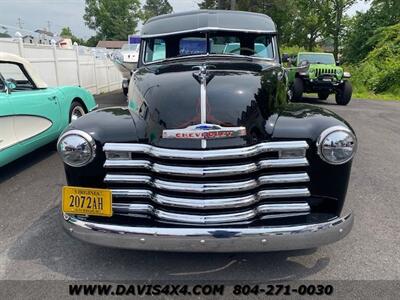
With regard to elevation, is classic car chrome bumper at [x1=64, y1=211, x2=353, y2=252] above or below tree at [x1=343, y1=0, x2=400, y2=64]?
below

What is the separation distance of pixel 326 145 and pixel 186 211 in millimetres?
1060

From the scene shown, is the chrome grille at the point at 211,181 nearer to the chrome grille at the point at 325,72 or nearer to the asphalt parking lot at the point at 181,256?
the asphalt parking lot at the point at 181,256

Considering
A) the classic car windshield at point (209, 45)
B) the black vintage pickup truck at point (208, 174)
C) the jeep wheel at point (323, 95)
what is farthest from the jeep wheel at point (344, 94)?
the black vintage pickup truck at point (208, 174)

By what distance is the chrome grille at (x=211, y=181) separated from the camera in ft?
8.23

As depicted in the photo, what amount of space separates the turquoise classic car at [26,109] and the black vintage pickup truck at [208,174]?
2.15m

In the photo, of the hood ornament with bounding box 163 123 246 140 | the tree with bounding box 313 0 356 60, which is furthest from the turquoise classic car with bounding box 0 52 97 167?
the tree with bounding box 313 0 356 60

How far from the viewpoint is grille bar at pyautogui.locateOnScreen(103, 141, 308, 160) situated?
8.13ft

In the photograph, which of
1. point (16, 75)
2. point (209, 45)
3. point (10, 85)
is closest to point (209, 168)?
point (209, 45)

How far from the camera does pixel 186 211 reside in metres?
2.58

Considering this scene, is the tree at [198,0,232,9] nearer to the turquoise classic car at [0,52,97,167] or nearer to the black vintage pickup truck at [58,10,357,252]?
the turquoise classic car at [0,52,97,167]

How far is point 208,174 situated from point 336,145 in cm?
91

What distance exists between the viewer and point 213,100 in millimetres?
2732

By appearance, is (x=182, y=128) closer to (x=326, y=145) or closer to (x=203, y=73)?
(x=203, y=73)

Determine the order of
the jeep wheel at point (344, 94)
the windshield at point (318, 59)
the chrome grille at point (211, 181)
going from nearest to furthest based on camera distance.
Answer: the chrome grille at point (211, 181) < the jeep wheel at point (344, 94) < the windshield at point (318, 59)
